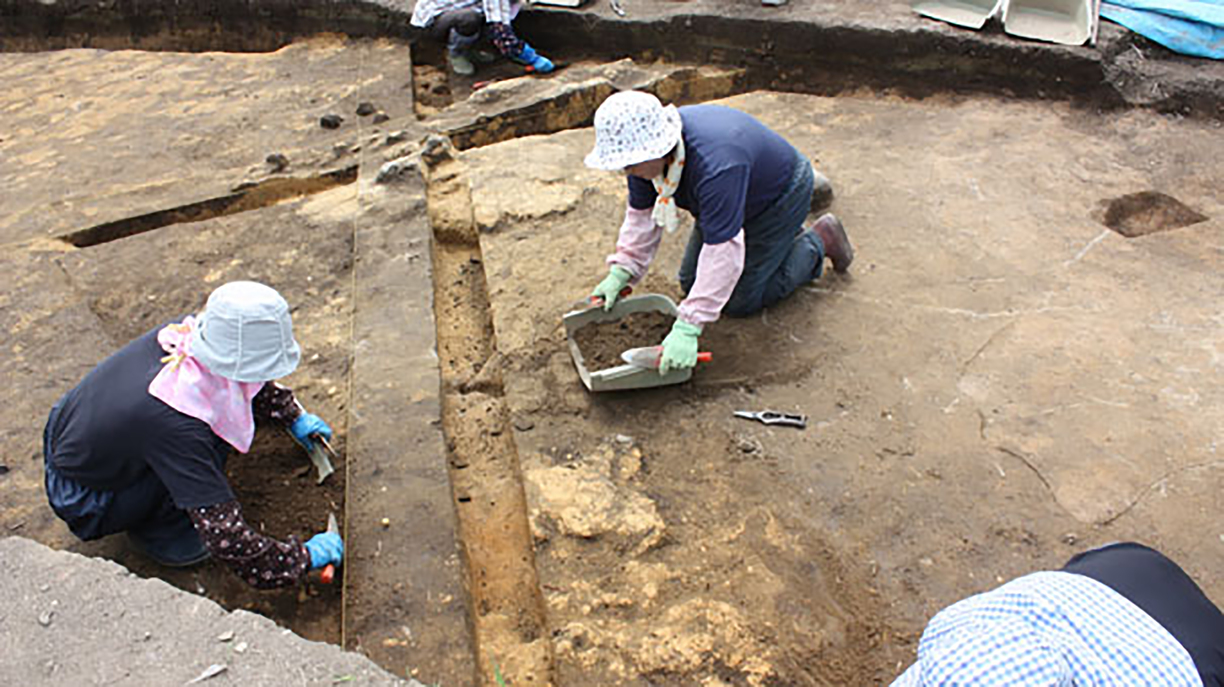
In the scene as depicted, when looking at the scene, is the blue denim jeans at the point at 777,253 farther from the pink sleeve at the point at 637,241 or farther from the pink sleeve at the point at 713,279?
the pink sleeve at the point at 713,279

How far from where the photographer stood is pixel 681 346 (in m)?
2.91

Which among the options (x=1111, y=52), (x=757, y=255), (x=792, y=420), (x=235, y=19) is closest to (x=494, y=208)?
(x=757, y=255)

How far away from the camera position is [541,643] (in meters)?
2.44

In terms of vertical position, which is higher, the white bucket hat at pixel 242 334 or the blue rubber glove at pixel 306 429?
the white bucket hat at pixel 242 334

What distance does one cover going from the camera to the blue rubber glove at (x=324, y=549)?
2461 mm

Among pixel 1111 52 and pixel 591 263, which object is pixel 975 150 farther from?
pixel 591 263

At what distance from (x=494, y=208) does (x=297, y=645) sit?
2596 mm

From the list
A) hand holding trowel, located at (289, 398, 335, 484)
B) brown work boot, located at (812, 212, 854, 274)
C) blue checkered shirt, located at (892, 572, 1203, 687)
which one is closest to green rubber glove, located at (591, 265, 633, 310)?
brown work boot, located at (812, 212, 854, 274)

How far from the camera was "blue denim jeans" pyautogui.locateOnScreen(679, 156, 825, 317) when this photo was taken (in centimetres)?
326

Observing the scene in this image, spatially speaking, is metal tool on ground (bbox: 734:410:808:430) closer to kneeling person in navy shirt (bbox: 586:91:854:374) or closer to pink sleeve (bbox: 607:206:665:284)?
kneeling person in navy shirt (bbox: 586:91:854:374)

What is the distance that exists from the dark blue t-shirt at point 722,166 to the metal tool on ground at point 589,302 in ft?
1.56

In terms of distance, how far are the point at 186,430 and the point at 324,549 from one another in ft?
1.68

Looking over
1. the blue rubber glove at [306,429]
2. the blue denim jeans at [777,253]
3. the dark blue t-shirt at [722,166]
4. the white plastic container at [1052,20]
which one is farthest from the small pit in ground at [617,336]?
the white plastic container at [1052,20]

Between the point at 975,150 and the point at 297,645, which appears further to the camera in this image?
the point at 975,150
